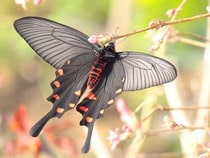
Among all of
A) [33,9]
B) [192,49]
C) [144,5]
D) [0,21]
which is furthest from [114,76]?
[0,21]

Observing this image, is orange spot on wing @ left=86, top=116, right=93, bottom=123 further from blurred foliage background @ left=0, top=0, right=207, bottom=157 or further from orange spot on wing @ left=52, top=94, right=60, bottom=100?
blurred foliage background @ left=0, top=0, right=207, bottom=157

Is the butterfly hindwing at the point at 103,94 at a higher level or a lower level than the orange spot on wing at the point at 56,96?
lower

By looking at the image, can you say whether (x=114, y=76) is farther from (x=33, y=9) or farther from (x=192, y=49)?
(x=33, y=9)

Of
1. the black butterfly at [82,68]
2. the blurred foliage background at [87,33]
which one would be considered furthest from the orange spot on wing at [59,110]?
the blurred foliage background at [87,33]

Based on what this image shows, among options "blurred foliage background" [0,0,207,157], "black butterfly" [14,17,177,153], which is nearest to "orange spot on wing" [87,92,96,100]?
"black butterfly" [14,17,177,153]

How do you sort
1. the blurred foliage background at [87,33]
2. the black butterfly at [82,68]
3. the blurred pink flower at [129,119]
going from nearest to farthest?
the blurred pink flower at [129,119]
the black butterfly at [82,68]
the blurred foliage background at [87,33]

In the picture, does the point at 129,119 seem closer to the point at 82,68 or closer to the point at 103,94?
the point at 103,94

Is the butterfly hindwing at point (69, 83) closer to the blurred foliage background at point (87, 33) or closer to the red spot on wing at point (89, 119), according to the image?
the red spot on wing at point (89, 119)
